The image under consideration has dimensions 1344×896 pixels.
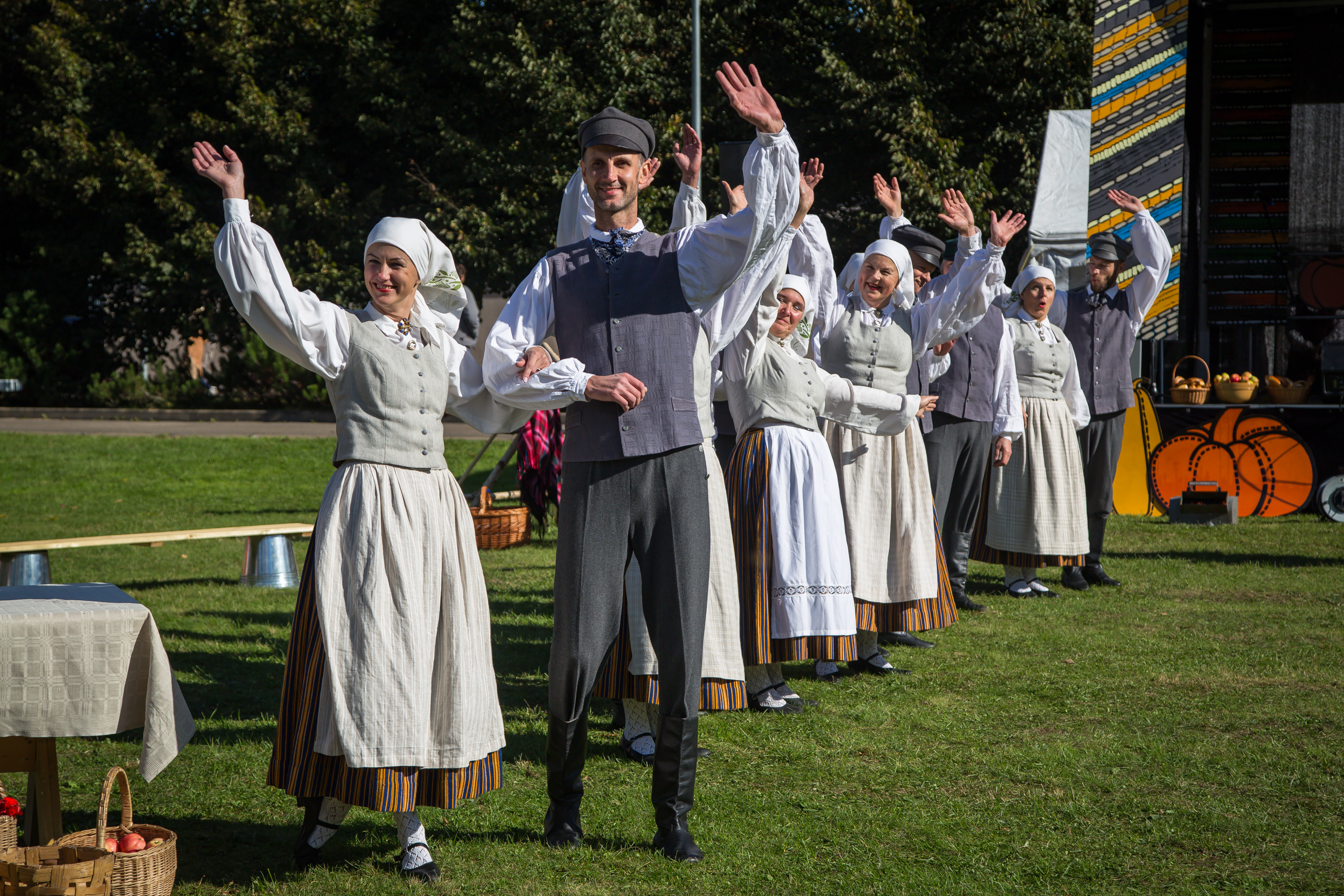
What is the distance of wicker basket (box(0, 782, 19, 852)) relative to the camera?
2.85m

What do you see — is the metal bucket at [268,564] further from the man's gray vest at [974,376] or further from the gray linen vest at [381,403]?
the gray linen vest at [381,403]

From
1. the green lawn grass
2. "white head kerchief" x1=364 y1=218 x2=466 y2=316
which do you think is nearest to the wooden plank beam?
the green lawn grass

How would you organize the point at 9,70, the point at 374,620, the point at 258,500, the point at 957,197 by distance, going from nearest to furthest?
the point at 374,620
the point at 957,197
the point at 258,500
the point at 9,70

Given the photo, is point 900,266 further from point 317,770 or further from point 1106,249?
point 317,770

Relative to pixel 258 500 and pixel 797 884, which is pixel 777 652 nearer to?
pixel 797 884

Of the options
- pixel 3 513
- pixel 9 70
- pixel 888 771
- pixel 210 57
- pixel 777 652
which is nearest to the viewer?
pixel 888 771

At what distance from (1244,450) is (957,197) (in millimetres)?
5949

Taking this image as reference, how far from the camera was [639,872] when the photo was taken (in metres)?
3.09

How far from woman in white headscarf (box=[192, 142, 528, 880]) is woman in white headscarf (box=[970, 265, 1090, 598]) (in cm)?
456

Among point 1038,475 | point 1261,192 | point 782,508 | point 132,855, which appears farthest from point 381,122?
point 132,855

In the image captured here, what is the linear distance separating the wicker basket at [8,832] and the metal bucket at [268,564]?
461cm

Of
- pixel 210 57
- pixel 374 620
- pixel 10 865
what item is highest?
pixel 210 57

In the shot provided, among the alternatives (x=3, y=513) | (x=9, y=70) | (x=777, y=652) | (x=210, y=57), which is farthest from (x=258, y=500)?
(x=9, y=70)

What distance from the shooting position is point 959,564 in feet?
22.0
